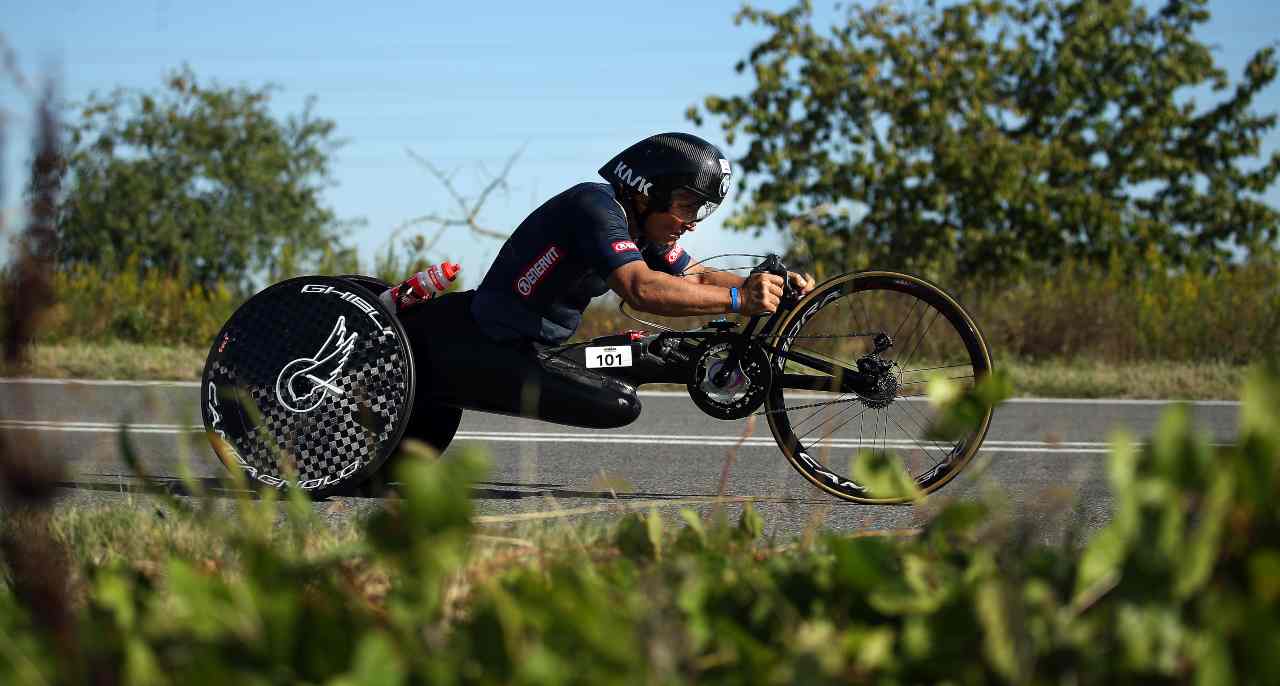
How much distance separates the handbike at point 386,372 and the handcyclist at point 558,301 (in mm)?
127

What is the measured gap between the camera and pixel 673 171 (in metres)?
4.85

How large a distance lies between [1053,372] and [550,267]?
8243mm

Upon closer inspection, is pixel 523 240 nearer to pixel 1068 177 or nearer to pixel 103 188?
pixel 1068 177

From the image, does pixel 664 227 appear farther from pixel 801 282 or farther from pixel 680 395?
pixel 680 395

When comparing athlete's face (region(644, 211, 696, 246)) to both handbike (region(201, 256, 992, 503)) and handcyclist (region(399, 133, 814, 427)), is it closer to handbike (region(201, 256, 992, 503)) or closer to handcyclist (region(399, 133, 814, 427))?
handcyclist (region(399, 133, 814, 427))

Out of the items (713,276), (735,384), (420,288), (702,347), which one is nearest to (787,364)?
(735,384)

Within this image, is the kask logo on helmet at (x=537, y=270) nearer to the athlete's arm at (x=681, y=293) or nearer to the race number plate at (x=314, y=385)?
the athlete's arm at (x=681, y=293)

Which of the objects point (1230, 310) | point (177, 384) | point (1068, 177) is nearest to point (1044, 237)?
point (1068, 177)

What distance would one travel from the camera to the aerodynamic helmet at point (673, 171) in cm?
484

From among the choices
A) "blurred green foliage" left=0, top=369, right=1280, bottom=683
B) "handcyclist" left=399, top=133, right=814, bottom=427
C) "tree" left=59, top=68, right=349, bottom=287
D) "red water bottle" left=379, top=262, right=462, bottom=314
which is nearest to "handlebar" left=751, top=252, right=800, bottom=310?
"handcyclist" left=399, top=133, right=814, bottom=427

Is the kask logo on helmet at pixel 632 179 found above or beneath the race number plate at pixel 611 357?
above

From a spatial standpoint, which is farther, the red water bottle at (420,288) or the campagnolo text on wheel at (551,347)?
the red water bottle at (420,288)

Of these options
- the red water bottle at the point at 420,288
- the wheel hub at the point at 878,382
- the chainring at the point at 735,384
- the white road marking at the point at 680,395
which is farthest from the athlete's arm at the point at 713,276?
the white road marking at the point at 680,395

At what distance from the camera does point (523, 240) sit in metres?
4.84
